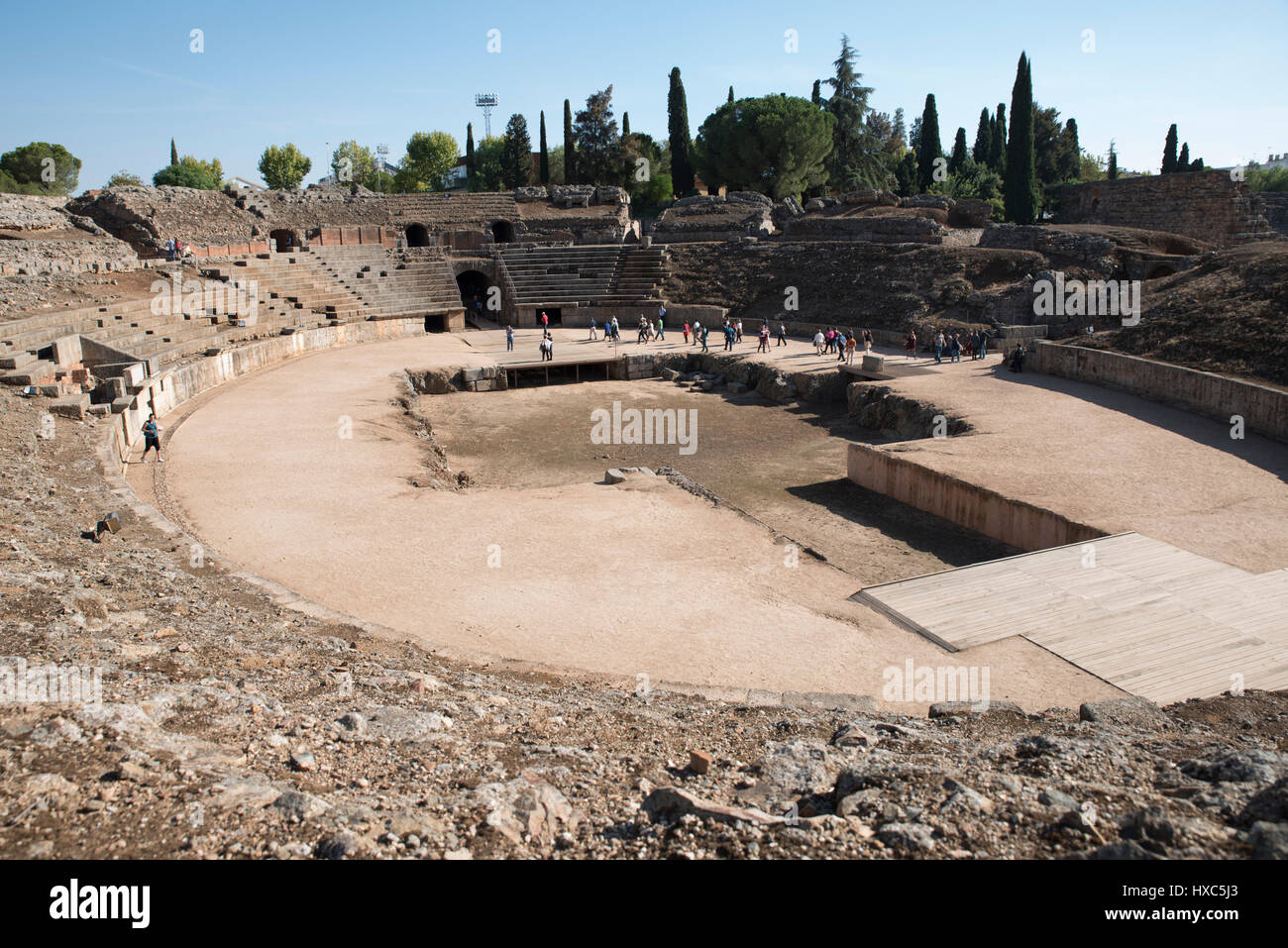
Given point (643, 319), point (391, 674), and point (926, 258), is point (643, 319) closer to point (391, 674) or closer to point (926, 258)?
point (926, 258)

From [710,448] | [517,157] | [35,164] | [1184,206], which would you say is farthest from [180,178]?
[1184,206]

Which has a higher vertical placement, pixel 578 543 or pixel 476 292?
pixel 476 292

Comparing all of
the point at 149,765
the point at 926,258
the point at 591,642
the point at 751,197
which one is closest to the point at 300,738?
the point at 149,765

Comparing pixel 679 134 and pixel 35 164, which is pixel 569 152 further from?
pixel 35 164

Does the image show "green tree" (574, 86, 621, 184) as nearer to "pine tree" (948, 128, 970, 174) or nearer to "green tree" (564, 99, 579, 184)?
"green tree" (564, 99, 579, 184)

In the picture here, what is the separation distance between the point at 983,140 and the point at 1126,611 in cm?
5452

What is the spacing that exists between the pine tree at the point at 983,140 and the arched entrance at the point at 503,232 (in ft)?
97.9

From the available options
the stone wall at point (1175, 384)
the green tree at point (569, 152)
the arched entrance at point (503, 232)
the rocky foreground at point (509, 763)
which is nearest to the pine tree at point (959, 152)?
the green tree at point (569, 152)

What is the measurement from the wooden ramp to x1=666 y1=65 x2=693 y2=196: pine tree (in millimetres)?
44274

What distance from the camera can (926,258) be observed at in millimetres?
31047

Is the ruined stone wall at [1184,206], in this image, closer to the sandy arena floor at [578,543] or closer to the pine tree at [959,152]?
the pine tree at [959,152]

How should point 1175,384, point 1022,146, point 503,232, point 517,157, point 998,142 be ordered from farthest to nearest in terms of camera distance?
point 517,157, point 998,142, point 503,232, point 1022,146, point 1175,384

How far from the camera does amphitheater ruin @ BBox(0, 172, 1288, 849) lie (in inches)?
349

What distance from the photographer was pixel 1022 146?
4031 centimetres
